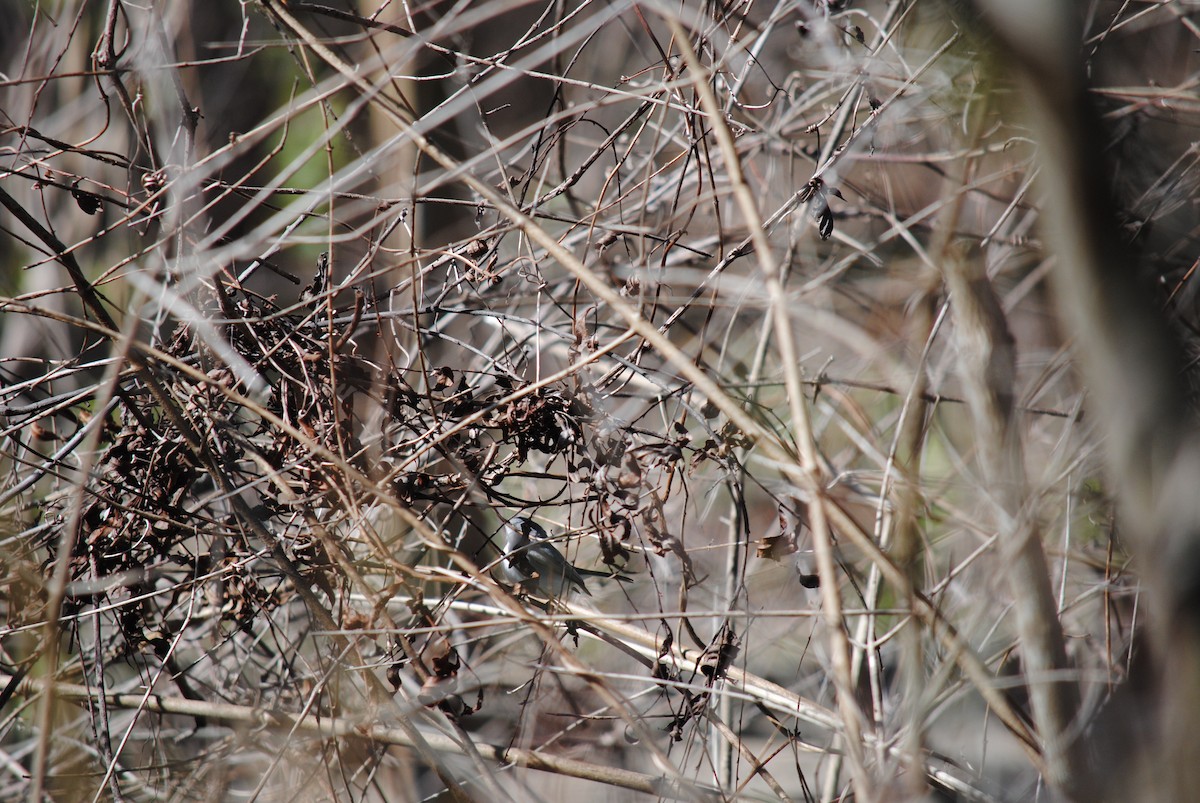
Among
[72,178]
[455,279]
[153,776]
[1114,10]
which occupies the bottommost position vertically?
[153,776]

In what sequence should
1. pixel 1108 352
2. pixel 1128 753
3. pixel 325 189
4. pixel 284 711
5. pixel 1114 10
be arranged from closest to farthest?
pixel 1108 352, pixel 1128 753, pixel 325 189, pixel 284 711, pixel 1114 10

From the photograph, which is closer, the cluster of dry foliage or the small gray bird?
the cluster of dry foliage

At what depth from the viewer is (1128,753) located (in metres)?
0.86

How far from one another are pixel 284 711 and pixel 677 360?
1121 mm

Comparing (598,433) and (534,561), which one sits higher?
(598,433)

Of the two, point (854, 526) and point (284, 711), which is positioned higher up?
point (854, 526)

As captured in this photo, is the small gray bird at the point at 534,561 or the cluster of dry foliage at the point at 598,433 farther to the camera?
the small gray bird at the point at 534,561

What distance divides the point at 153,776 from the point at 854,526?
5.68 ft

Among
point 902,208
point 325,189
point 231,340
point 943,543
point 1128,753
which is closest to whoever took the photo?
point 1128,753

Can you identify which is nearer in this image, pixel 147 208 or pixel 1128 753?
pixel 1128 753

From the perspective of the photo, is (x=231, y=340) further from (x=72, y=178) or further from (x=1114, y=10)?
(x=1114, y=10)

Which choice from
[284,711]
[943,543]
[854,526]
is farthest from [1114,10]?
[284,711]

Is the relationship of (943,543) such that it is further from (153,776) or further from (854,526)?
(153,776)

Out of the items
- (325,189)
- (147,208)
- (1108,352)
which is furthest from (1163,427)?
(147,208)
